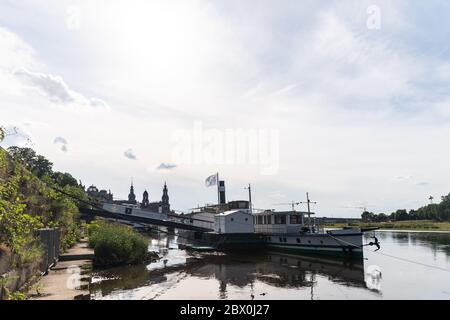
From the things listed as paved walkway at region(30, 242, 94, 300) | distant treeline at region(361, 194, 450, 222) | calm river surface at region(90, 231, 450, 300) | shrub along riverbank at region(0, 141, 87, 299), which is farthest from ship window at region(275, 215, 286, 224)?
distant treeline at region(361, 194, 450, 222)

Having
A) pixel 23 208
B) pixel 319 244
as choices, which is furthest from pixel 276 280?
pixel 23 208

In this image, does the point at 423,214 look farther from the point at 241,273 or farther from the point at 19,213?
the point at 19,213

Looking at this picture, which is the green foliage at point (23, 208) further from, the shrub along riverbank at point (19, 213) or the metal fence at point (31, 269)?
the metal fence at point (31, 269)

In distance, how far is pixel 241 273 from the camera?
88.7ft

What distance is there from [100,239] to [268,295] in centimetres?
1700

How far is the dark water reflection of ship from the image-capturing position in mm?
21797

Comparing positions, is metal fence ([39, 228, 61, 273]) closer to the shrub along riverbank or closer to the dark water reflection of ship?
the shrub along riverbank

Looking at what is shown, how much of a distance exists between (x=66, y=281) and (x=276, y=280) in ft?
46.3

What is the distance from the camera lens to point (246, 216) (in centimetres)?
4597

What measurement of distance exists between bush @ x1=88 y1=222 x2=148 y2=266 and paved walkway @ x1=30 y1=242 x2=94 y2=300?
1340 mm

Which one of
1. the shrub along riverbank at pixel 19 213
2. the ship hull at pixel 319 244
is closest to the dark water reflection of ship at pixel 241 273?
the ship hull at pixel 319 244

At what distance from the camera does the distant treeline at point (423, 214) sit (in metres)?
127
